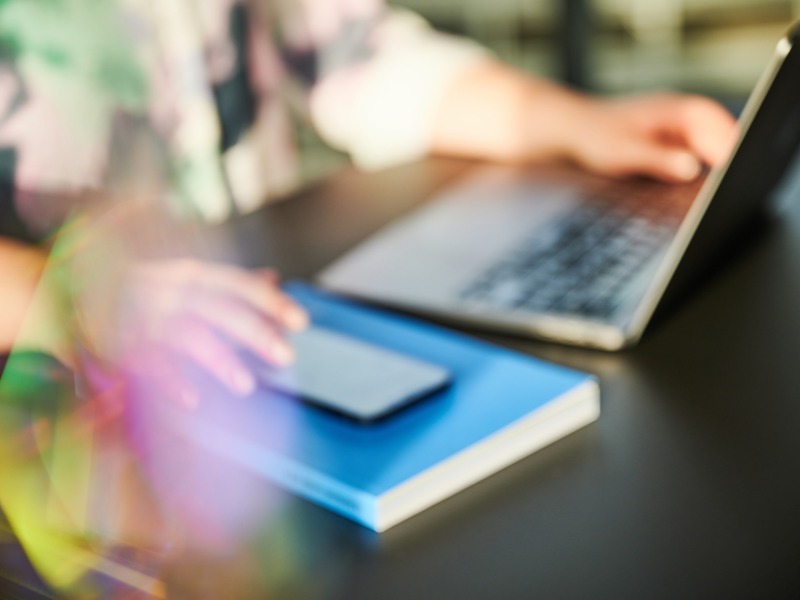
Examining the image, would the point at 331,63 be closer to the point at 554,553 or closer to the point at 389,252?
the point at 389,252

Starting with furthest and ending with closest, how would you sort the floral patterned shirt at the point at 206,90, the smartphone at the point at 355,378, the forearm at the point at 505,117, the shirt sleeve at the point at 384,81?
the shirt sleeve at the point at 384,81
the forearm at the point at 505,117
the floral patterned shirt at the point at 206,90
the smartphone at the point at 355,378

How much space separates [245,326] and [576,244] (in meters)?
0.28

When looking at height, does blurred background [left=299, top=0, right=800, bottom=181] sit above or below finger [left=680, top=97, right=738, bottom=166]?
below

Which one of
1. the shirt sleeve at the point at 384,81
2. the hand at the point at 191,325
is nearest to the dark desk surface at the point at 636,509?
the hand at the point at 191,325

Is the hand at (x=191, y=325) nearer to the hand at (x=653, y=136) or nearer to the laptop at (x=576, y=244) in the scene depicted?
the laptop at (x=576, y=244)

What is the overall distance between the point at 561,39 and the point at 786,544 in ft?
8.45

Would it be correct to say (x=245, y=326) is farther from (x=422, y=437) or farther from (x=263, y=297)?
(x=422, y=437)

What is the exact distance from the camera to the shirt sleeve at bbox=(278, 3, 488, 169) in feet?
3.68

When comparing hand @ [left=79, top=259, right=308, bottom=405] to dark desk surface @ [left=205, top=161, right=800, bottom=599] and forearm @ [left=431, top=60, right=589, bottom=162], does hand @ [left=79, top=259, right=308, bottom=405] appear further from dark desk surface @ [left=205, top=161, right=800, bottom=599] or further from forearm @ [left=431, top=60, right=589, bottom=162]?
forearm @ [left=431, top=60, right=589, bottom=162]

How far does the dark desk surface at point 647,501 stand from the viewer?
15.8 inches

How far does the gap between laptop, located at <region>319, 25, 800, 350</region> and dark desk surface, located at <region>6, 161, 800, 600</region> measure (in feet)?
0.11

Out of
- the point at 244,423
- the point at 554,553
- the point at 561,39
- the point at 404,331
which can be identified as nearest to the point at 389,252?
the point at 404,331

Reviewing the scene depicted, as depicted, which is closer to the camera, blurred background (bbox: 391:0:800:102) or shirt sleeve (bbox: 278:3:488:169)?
shirt sleeve (bbox: 278:3:488:169)

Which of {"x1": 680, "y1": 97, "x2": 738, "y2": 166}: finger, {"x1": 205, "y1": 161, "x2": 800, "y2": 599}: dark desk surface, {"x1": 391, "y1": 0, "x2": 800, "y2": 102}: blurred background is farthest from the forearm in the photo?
{"x1": 391, "y1": 0, "x2": 800, "y2": 102}: blurred background
